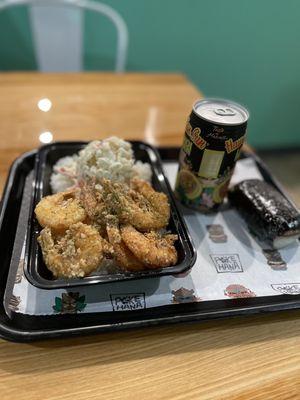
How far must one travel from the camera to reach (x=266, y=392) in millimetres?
720

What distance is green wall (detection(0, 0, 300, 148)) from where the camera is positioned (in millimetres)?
2355

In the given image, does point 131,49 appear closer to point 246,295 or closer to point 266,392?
point 246,295

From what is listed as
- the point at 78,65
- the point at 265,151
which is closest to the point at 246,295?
the point at 78,65

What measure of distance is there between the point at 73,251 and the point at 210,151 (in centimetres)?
48

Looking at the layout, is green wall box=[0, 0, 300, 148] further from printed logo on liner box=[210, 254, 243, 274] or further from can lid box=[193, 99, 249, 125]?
printed logo on liner box=[210, 254, 243, 274]

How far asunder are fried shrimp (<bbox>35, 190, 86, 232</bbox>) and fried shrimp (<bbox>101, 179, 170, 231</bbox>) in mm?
81

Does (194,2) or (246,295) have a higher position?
(194,2)

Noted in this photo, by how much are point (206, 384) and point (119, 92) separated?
55.9 inches

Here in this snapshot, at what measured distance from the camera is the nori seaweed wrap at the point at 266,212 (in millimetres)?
987

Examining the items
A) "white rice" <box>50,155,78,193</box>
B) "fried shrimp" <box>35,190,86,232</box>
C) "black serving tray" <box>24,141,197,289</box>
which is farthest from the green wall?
"fried shrimp" <box>35,190,86,232</box>

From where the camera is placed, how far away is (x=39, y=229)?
884mm

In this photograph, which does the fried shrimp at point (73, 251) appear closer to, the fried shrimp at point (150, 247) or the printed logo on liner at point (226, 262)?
the fried shrimp at point (150, 247)

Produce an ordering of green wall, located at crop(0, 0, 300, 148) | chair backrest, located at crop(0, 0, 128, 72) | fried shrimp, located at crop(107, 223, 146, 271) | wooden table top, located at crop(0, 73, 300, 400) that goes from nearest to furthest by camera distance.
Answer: wooden table top, located at crop(0, 73, 300, 400)
fried shrimp, located at crop(107, 223, 146, 271)
chair backrest, located at crop(0, 0, 128, 72)
green wall, located at crop(0, 0, 300, 148)

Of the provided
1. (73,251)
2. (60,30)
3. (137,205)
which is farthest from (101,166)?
(60,30)
